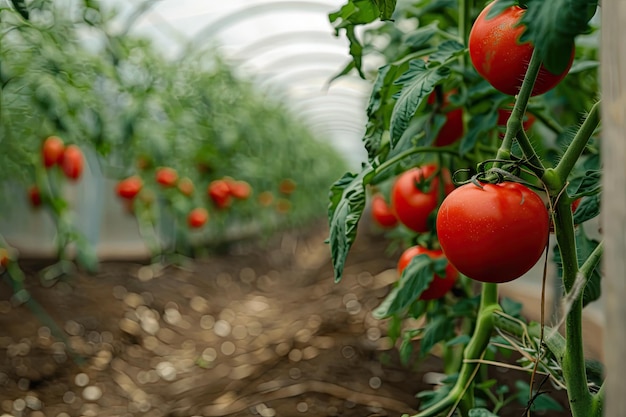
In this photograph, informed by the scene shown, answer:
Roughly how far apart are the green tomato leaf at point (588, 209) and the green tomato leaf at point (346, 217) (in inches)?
11.9

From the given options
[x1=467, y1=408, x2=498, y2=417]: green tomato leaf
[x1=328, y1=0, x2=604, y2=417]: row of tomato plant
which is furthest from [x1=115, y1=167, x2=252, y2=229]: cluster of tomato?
[x1=467, y1=408, x2=498, y2=417]: green tomato leaf

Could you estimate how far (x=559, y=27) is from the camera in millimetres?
507

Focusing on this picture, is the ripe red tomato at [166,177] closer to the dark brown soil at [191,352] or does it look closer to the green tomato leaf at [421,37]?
the dark brown soil at [191,352]

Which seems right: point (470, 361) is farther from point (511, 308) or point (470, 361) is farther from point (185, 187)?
point (185, 187)

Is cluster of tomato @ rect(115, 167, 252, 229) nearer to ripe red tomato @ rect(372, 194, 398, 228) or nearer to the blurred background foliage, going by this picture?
the blurred background foliage

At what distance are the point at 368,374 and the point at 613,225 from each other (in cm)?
165

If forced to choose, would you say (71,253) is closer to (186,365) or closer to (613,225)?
(186,365)

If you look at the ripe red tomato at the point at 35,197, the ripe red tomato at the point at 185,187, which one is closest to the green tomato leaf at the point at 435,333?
the ripe red tomato at the point at 35,197

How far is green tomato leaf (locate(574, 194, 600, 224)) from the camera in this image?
840 mm

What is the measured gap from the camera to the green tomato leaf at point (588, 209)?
0.84 m

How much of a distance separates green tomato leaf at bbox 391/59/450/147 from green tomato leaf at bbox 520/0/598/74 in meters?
0.33

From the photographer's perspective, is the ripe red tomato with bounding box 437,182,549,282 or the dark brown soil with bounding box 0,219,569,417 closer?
the ripe red tomato with bounding box 437,182,549,282

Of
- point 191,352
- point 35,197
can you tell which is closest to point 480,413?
point 191,352

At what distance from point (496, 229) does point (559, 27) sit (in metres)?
0.21
